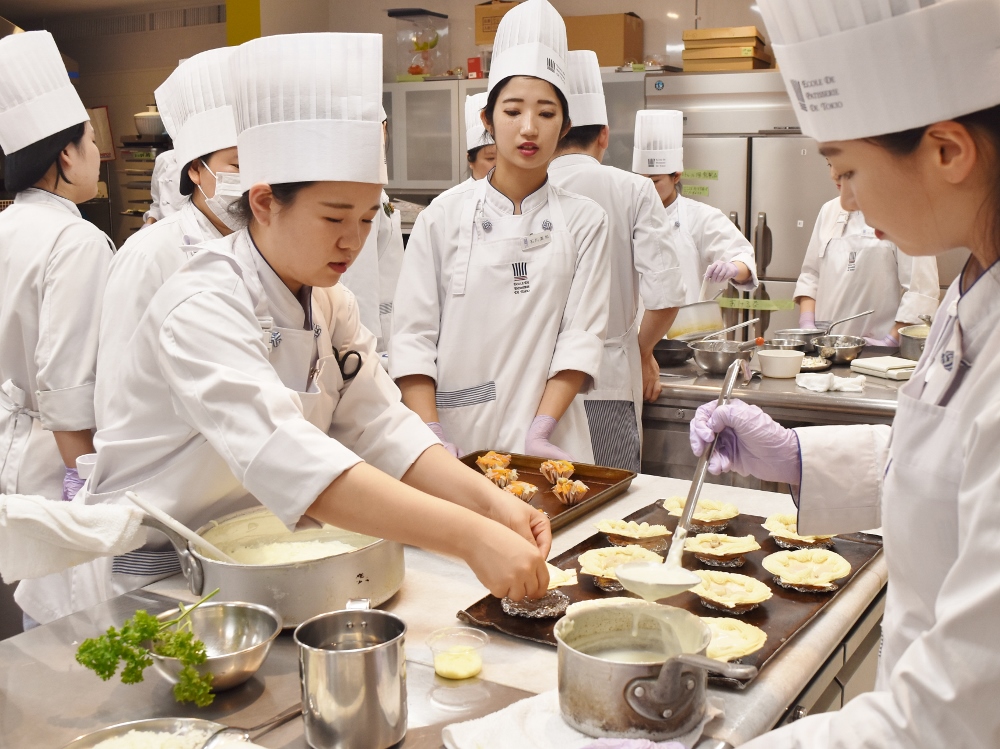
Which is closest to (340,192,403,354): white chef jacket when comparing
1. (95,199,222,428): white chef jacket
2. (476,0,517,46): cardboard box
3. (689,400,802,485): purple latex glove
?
(95,199,222,428): white chef jacket

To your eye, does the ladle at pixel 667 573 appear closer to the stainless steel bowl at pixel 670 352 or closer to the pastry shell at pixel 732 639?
the pastry shell at pixel 732 639

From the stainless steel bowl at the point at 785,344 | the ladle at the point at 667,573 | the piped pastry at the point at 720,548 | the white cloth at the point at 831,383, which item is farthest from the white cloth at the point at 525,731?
the stainless steel bowl at the point at 785,344

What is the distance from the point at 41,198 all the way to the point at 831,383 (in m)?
2.61

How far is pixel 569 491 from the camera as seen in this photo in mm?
2033

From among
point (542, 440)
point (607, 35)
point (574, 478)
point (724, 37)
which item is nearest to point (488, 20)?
point (607, 35)

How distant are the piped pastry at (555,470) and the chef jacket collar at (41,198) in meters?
1.53

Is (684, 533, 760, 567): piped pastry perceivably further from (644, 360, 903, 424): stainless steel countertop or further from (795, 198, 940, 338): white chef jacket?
(795, 198, 940, 338): white chef jacket

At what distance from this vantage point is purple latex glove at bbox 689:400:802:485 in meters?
1.60

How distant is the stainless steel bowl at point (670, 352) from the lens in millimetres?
3852

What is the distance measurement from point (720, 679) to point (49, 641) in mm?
1016

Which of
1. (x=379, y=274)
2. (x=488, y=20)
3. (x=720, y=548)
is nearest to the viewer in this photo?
(x=720, y=548)

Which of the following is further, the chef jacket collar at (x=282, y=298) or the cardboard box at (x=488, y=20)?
the cardboard box at (x=488, y=20)

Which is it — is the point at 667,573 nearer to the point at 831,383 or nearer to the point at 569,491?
the point at 569,491

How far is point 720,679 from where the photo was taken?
4.18ft
